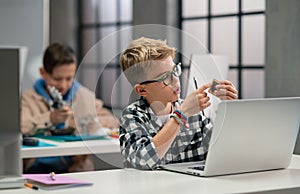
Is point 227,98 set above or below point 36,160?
above

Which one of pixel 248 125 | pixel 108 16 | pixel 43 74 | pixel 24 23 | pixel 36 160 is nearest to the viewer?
pixel 248 125

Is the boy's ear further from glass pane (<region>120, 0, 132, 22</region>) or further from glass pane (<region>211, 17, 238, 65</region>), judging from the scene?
glass pane (<region>120, 0, 132, 22</region>)

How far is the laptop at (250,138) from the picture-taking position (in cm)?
227

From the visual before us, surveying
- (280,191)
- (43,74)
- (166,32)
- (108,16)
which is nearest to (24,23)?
(43,74)

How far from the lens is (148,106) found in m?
2.40

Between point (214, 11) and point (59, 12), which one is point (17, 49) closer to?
point (214, 11)

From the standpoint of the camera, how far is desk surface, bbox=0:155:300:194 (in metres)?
2.05

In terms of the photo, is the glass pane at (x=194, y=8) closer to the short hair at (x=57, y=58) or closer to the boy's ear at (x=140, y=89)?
the short hair at (x=57, y=58)

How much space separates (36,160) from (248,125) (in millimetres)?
2746

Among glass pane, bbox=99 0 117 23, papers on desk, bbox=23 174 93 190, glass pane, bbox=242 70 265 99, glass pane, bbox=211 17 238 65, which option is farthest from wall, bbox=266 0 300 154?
glass pane, bbox=99 0 117 23

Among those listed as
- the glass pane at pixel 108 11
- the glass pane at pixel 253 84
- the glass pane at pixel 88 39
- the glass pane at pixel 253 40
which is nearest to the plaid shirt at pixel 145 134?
the glass pane at pixel 253 84

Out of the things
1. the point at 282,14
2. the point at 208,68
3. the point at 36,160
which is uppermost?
the point at 282,14

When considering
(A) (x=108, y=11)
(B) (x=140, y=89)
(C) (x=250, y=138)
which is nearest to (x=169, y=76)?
(B) (x=140, y=89)

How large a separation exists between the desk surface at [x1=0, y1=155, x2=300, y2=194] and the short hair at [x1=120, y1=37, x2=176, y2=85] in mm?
327
